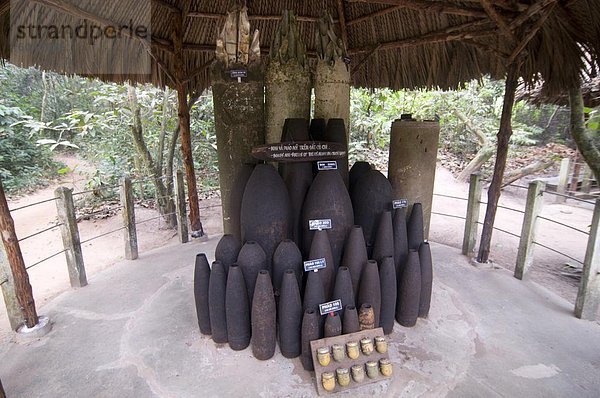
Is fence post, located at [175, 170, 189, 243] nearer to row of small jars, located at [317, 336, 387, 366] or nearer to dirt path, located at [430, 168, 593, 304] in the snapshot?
row of small jars, located at [317, 336, 387, 366]

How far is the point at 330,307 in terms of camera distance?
8.11ft

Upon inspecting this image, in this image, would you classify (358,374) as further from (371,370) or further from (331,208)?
(331,208)

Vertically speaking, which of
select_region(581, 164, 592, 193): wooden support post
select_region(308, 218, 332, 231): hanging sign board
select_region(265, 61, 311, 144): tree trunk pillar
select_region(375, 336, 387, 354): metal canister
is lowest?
select_region(375, 336, 387, 354): metal canister

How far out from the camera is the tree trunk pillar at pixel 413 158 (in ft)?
12.6

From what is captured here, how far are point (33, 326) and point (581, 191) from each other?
1158 cm

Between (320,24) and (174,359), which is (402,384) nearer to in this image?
(174,359)

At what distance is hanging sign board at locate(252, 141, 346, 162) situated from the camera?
282cm

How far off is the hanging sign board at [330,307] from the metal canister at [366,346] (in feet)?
0.89

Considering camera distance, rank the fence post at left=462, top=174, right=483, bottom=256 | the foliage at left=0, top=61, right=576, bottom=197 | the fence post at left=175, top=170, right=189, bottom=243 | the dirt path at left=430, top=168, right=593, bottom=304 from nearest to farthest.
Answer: the fence post at left=462, top=174, right=483, bottom=256, the dirt path at left=430, top=168, right=593, bottom=304, the fence post at left=175, top=170, right=189, bottom=243, the foliage at left=0, top=61, right=576, bottom=197

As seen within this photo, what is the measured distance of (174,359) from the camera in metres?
2.65

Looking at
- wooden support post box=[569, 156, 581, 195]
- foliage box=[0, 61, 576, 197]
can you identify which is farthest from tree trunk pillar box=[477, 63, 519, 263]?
wooden support post box=[569, 156, 581, 195]

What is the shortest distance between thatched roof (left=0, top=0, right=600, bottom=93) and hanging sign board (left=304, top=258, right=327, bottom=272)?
3.08 meters

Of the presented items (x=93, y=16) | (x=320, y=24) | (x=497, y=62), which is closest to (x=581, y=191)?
(x=497, y=62)

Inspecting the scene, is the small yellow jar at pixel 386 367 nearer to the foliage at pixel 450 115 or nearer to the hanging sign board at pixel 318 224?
the hanging sign board at pixel 318 224
